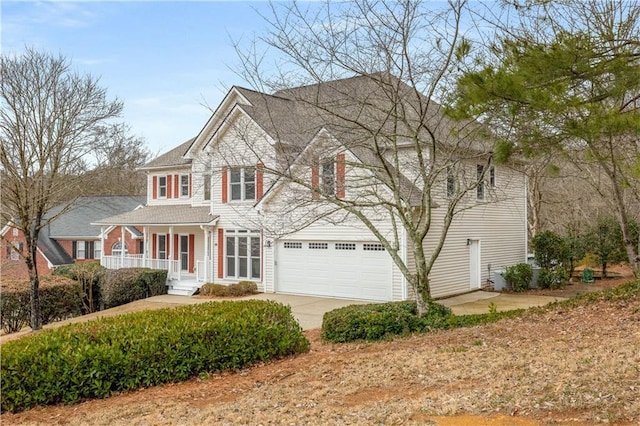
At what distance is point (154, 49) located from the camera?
12.1m

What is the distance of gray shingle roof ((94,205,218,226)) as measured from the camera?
21.4 metres

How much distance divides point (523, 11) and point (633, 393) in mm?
5488

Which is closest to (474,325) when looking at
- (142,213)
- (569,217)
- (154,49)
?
(154,49)

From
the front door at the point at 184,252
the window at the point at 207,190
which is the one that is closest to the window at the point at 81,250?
the front door at the point at 184,252

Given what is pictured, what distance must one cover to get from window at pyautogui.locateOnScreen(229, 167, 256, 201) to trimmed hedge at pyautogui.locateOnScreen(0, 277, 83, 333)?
6.46m

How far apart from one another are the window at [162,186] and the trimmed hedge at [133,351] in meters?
17.2

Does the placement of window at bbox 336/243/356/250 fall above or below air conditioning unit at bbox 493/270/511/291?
above

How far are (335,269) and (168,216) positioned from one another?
27.7 ft

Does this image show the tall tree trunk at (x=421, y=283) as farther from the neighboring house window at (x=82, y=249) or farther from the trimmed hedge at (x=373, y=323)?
the neighboring house window at (x=82, y=249)

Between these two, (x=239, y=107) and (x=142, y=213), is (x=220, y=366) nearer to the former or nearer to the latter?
(x=239, y=107)

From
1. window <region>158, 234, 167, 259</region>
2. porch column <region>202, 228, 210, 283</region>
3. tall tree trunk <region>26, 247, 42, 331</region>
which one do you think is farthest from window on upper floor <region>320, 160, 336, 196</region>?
window <region>158, 234, 167, 259</region>

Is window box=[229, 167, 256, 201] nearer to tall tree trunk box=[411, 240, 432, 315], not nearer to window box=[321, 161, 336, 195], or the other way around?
window box=[321, 161, 336, 195]

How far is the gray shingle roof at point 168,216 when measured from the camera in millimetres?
21391

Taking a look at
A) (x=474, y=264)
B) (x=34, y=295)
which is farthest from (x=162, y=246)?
(x=474, y=264)
